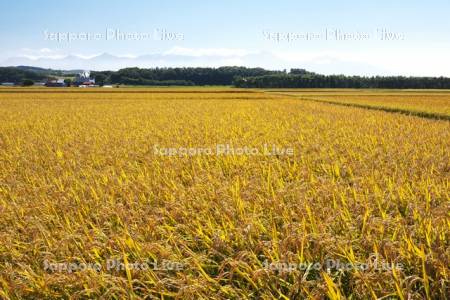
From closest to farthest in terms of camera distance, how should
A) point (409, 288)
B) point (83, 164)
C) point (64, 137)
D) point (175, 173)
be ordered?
point (409, 288), point (175, 173), point (83, 164), point (64, 137)

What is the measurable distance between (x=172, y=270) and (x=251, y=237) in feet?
2.55

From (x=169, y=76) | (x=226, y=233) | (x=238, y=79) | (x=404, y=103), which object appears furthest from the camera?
(x=169, y=76)

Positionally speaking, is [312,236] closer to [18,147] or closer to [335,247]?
[335,247]

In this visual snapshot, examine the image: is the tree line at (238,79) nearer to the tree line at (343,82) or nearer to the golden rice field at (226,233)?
the tree line at (343,82)

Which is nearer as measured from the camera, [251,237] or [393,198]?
[251,237]

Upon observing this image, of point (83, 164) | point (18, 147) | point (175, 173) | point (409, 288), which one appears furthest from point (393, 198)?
point (18, 147)

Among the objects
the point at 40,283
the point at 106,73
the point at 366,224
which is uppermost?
the point at 106,73

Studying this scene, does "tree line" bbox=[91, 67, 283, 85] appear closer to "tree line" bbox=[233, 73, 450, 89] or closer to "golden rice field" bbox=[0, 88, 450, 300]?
"tree line" bbox=[233, 73, 450, 89]

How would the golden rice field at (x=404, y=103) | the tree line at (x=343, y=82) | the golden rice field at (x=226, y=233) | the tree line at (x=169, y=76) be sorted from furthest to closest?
1. the tree line at (x=169, y=76)
2. the tree line at (x=343, y=82)
3. the golden rice field at (x=404, y=103)
4. the golden rice field at (x=226, y=233)

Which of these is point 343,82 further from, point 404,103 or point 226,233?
point 226,233

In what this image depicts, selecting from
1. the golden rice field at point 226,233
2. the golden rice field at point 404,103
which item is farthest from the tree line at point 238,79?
the golden rice field at point 226,233

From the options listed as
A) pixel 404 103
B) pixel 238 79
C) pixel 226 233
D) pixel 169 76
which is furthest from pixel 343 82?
pixel 226 233

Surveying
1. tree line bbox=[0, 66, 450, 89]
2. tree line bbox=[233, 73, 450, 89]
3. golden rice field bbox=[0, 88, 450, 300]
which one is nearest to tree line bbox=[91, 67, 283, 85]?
tree line bbox=[0, 66, 450, 89]

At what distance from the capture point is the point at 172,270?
3.04 meters
